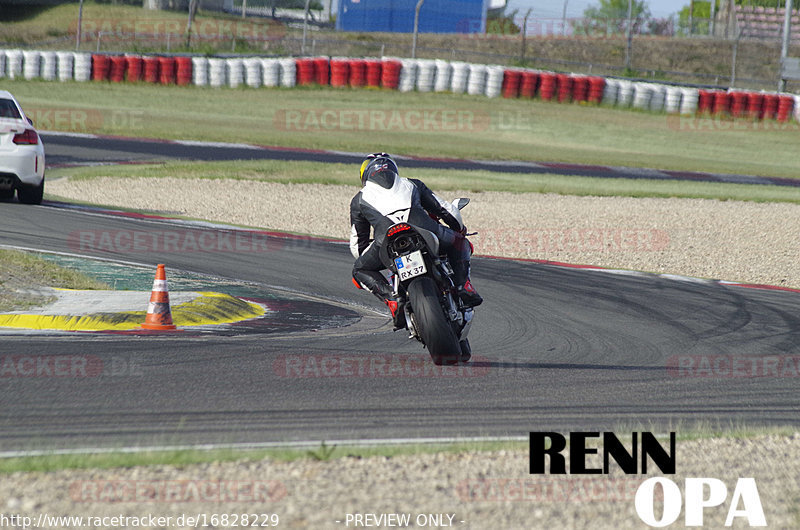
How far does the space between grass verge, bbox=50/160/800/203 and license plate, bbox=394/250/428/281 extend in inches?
543

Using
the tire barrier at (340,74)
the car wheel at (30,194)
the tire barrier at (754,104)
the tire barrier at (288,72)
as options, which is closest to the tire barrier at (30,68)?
the tire barrier at (288,72)

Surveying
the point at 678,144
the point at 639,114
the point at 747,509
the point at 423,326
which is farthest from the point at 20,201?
the point at 639,114

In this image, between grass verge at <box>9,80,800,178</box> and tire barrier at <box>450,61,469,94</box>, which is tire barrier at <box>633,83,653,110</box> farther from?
tire barrier at <box>450,61,469,94</box>

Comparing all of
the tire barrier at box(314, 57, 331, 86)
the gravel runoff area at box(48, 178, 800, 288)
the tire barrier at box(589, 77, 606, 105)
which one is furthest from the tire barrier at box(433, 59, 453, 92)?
the gravel runoff area at box(48, 178, 800, 288)

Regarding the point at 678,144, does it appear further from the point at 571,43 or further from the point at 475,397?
the point at 475,397

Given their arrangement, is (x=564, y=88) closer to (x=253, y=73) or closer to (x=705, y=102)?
(x=705, y=102)

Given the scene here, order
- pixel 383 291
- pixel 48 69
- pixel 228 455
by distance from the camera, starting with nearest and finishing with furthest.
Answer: pixel 228 455, pixel 383 291, pixel 48 69

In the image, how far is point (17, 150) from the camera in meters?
→ 12.7

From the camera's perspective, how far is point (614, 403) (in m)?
5.82

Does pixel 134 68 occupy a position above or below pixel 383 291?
above

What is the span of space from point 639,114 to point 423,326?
108ft

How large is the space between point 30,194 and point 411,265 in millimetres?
9130

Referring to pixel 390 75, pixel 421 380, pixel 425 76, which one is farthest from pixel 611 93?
pixel 421 380

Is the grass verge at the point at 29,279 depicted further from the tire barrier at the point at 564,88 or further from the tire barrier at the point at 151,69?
the tire barrier at the point at 564,88
